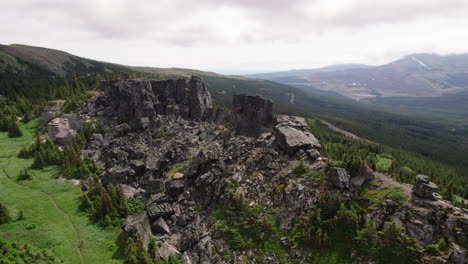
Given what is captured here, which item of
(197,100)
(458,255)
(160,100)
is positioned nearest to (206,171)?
(458,255)

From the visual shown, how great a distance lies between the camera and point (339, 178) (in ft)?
137

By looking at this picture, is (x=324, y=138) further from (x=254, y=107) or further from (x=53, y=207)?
(x=53, y=207)

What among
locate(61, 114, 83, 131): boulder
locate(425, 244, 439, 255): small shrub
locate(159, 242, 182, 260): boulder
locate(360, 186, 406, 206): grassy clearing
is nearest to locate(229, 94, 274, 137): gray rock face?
locate(360, 186, 406, 206): grassy clearing

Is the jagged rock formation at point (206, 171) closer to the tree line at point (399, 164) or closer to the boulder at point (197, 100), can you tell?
the boulder at point (197, 100)

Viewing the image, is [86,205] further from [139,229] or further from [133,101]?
[133,101]

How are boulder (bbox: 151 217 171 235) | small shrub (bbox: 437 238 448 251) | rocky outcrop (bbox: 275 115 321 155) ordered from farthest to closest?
rocky outcrop (bbox: 275 115 321 155) < boulder (bbox: 151 217 171 235) < small shrub (bbox: 437 238 448 251)

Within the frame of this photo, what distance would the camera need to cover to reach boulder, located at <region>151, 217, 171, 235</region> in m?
48.2

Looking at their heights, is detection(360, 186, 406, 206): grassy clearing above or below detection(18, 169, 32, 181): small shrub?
above

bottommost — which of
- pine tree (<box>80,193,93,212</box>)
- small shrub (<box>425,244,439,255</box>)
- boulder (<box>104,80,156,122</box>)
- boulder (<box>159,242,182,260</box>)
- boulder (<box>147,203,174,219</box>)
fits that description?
boulder (<box>159,242,182,260</box>)

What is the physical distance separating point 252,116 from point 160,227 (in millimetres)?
48563

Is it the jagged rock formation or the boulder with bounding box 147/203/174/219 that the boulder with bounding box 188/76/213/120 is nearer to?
the jagged rock formation

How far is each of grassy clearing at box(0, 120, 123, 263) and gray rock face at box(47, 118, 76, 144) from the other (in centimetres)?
1551

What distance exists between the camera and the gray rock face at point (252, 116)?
7988 cm

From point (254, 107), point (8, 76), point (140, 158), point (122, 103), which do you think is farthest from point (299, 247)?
point (8, 76)
